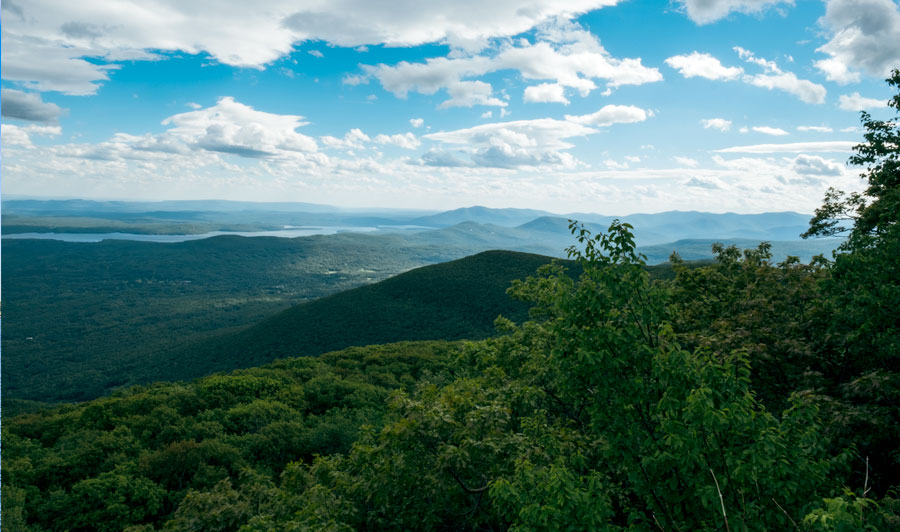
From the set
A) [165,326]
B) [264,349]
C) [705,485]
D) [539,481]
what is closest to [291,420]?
[539,481]

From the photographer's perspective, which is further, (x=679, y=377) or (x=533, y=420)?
(x=533, y=420)

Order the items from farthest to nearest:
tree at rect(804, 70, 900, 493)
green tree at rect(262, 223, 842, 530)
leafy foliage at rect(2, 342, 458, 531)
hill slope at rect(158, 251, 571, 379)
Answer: hill slope at rect(158, 251, 571, 379) → leafy foliage at rect(2, 342, 458, 531) → tree at rect(804, 70, 900, 493) → green tree at rect(262, 223, 842, 530)

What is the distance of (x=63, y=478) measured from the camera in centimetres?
2362

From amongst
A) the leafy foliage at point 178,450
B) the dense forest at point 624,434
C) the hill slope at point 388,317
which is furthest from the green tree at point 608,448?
the hill slope at point 388,317

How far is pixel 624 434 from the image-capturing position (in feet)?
27.7

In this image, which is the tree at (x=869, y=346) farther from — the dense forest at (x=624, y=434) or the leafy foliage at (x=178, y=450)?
Answer: the leafy foliage at (x=178, y=450)

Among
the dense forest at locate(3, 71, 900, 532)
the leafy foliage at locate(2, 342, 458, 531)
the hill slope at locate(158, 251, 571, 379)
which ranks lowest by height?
the hill slope at locate(158, 251, 571, 379)

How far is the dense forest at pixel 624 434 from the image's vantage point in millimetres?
7438

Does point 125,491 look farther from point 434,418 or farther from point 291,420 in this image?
point 434,418

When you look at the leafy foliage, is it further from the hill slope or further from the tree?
the hill slope

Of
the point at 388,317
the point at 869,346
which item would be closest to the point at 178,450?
the point at 869,346

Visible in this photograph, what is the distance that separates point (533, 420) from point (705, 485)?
548 cm

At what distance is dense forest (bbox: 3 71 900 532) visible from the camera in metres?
7.44

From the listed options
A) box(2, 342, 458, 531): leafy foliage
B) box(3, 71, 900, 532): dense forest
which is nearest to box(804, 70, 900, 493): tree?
box(3, 71, 900, 532): dense forest
